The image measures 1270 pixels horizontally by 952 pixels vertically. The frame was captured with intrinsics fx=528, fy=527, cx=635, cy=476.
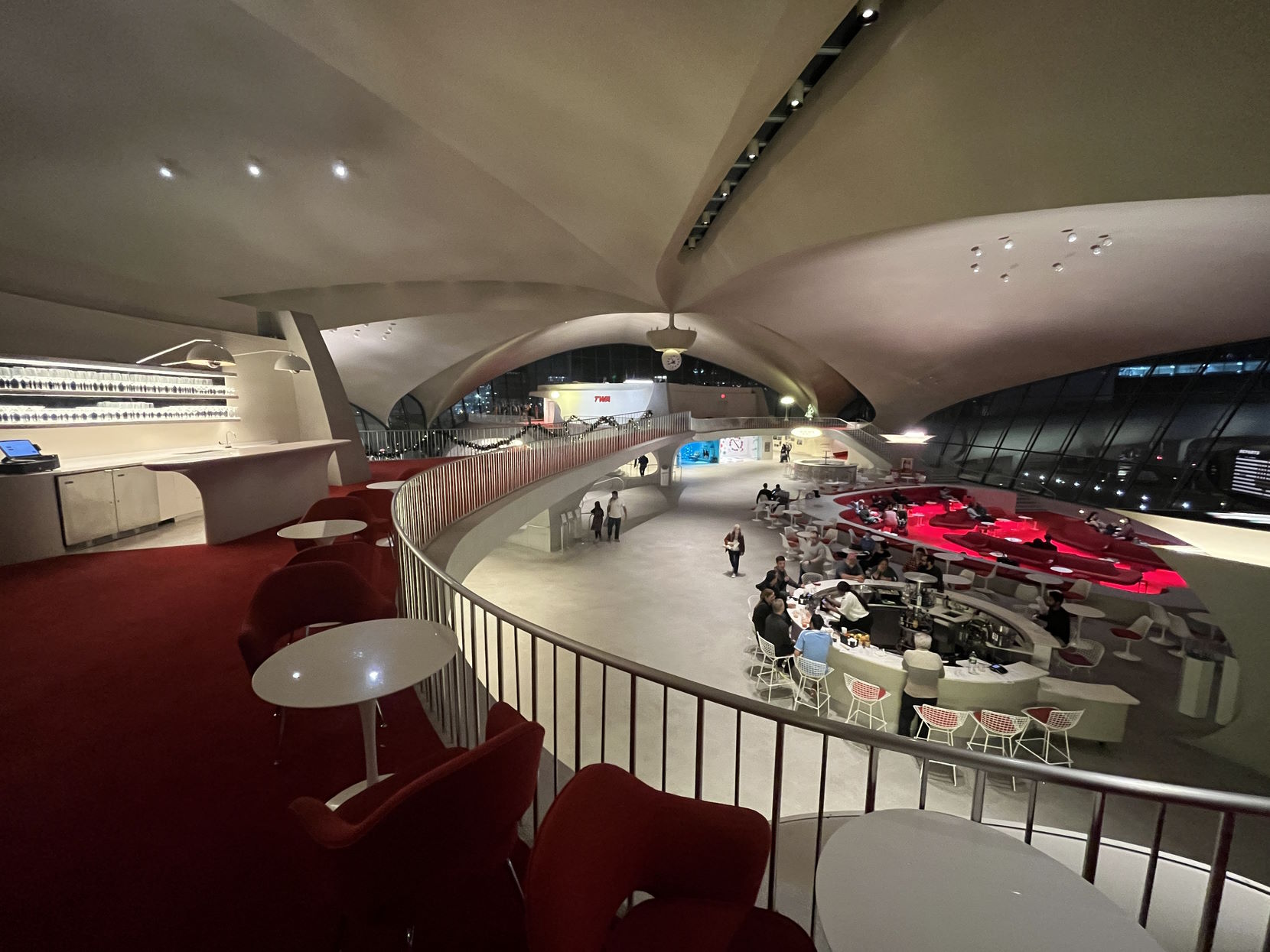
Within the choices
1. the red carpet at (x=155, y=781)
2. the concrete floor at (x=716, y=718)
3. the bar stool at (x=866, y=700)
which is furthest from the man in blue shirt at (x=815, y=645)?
the red carpet at (x=155, y=781)

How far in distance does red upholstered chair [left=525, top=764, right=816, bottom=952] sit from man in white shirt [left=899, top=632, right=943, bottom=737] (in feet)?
16.9

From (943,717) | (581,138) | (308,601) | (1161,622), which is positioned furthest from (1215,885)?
(1161,622)

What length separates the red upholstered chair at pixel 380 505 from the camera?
616cm

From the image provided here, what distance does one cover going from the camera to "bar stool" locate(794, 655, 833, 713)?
6397 millimetres

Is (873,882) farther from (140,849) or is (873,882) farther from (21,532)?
(21,532)

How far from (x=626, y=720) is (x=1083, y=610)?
23.6 feet

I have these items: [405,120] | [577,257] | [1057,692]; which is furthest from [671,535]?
[405,120]

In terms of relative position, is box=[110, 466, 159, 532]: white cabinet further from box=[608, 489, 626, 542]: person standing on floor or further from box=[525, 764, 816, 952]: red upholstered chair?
box=[608, 489, 626, 542]: person standing on floor

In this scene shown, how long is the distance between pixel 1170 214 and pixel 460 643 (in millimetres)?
12022

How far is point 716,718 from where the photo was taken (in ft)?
20.1

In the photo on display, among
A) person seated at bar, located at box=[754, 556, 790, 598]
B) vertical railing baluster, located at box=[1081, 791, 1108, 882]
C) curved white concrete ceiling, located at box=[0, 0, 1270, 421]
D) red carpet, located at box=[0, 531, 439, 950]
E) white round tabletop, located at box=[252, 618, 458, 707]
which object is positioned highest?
curved white concrete ceiling, located at box=[0, 0, 1270, 421]

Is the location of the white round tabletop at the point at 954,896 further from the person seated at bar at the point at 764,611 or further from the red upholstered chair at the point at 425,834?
the person seated at bar at the point at 764,611

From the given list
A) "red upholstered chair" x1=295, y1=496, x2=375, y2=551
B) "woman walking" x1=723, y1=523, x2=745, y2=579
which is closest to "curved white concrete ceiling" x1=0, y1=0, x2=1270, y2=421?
"red upholstered chair" x1=295, y1=496, x2=375, y2=551

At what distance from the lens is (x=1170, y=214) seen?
8320 millimetres
